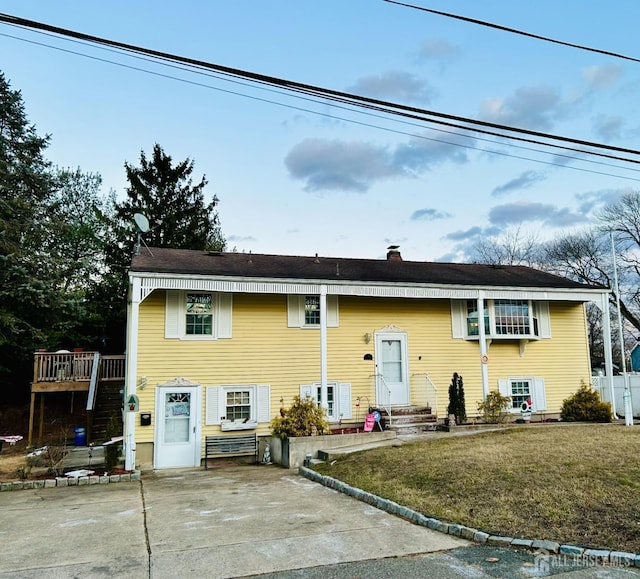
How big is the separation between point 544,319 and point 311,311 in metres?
7.80

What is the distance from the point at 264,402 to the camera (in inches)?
549

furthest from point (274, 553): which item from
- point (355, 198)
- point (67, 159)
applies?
point (67, 159)

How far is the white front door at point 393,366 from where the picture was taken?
15109 mm

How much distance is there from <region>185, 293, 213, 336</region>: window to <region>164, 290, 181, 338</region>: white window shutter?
10.7 inches

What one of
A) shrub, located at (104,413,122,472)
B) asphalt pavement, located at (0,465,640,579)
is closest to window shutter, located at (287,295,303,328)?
shrub, located at (104,413,122,472)

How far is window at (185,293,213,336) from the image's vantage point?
539 inches

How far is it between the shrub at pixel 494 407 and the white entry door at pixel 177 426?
8246 mm

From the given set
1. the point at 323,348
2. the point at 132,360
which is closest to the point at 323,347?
the point at 323,348

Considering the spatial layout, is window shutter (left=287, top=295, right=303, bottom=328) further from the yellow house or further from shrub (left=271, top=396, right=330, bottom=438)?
shrub (left=271, top=396, right=330, bottom=438)

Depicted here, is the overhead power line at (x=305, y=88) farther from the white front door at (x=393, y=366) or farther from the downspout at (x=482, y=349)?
the white front door at (x=393, y=366)

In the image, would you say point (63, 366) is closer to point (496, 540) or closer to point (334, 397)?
point (334, 397)

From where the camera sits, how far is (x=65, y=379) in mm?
15852

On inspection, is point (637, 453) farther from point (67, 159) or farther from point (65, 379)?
point (67, 159)

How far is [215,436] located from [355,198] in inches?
385
